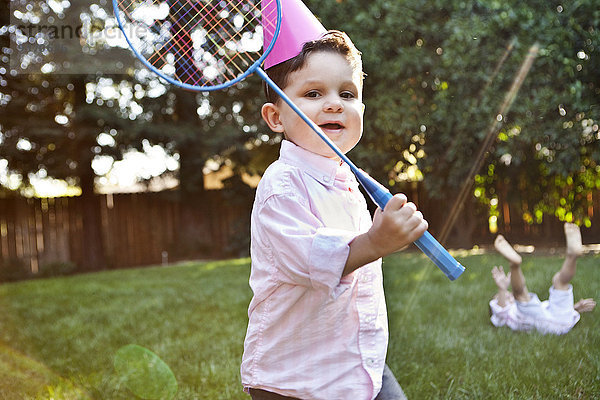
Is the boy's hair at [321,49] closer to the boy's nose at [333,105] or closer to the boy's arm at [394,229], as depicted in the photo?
the boy's nose at [333,105]

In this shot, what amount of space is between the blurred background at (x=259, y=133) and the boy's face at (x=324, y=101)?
5.31 m

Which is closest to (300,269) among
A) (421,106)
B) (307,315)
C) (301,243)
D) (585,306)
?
(301,243)

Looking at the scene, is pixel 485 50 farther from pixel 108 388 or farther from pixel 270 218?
pixel 270 218

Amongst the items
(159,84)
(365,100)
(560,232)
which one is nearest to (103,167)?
(159,84)

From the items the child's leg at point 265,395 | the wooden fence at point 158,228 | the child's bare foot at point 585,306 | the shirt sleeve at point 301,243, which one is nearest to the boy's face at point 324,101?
the shirt sleeve at point 301,243

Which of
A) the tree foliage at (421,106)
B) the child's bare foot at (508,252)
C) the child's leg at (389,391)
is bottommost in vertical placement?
the child's leg at (389,391)

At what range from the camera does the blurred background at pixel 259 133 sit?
6871 millimetres

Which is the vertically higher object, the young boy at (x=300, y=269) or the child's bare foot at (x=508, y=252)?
the young boy at (x=300, y=269)

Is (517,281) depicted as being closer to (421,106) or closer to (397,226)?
(397,226)

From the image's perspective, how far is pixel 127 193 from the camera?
11.8 metres

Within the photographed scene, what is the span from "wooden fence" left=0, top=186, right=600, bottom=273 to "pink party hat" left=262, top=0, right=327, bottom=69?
8327mm

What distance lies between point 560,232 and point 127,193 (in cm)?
800

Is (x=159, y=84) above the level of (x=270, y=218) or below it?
above

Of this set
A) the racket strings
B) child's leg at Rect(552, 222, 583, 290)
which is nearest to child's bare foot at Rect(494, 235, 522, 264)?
child's leg at Rect(552, 222, 583, 290)
